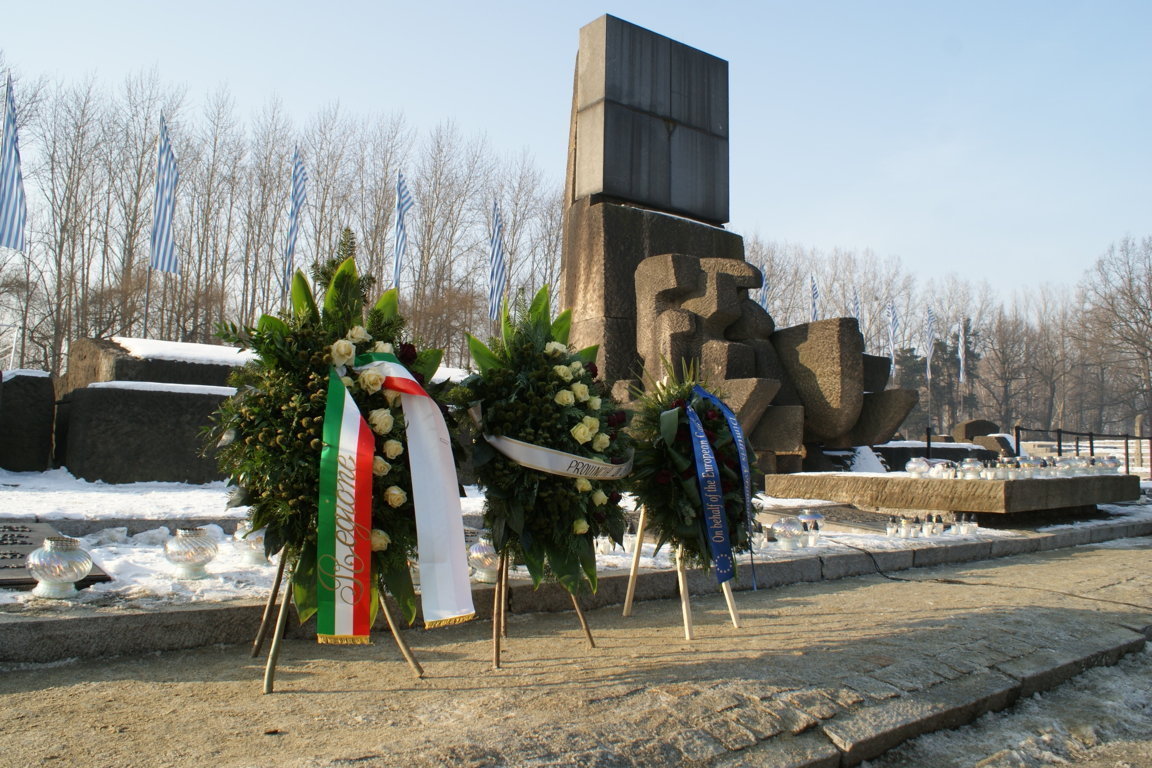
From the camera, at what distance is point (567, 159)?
10.8 m

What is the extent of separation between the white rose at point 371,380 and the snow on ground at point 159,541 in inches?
29.2

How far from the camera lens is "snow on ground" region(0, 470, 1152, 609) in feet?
11.8

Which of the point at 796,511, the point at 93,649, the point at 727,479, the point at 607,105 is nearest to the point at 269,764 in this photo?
the point at 93,649

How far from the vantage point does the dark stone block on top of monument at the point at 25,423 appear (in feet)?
23.2

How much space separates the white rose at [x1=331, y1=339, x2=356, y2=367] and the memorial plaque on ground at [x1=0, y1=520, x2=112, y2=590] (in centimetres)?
169

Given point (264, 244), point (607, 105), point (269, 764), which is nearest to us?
point (269, 764)

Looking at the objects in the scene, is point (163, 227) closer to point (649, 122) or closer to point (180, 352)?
point (180, 352)

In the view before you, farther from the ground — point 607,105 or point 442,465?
point 607,105

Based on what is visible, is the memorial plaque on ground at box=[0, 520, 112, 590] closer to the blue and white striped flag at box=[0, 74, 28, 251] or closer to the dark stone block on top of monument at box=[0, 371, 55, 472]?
the dark stone block on top of monument at box=[0, 371, 55, 472]

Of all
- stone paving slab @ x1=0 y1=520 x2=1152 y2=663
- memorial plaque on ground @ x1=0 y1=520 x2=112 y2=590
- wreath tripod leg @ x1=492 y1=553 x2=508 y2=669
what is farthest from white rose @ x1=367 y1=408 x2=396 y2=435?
memorial plaque on ground @ x1=0 y1=520 x2=112 y2=590

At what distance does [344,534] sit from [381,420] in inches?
16.6

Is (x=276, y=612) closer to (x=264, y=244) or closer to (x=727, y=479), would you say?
(x=727, y=479)

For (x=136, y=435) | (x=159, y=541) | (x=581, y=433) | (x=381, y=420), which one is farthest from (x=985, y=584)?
(x=136, y=435)

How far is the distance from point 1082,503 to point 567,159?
24.0ft
